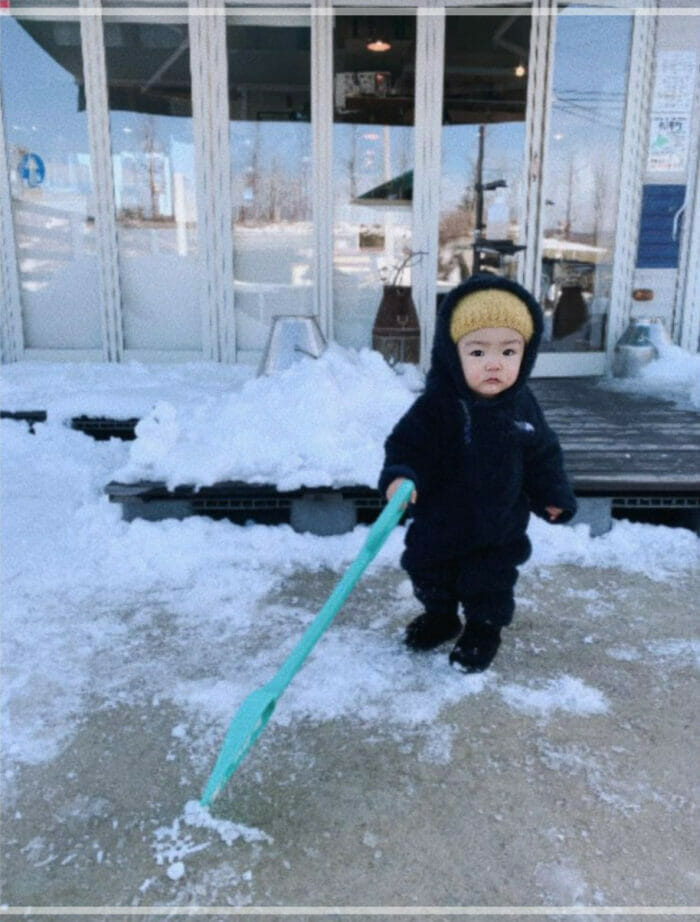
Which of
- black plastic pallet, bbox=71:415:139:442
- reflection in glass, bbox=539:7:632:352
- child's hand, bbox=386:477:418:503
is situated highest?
reflection in glass, bbox=539:7:632:352

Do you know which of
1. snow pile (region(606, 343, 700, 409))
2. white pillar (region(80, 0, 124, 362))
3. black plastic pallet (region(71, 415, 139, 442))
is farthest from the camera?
white pillar (region(80, 0, 124, 362))

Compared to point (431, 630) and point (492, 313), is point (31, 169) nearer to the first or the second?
point (492, 313)

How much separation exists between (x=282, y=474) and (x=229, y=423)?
452 mm

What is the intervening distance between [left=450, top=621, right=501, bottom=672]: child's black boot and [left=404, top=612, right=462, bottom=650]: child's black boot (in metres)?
0.08

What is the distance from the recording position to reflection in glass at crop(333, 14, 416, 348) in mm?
5355

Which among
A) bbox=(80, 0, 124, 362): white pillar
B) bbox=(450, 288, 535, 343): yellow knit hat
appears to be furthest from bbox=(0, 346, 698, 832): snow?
bbox=(80, 0, 124, 362): white pillar

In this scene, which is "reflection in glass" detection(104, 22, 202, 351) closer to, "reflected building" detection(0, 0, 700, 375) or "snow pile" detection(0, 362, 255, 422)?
"reflected building" detection(0, 0, 700, 375)

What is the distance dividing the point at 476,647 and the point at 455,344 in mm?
894

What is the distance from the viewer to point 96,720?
206 centimetres

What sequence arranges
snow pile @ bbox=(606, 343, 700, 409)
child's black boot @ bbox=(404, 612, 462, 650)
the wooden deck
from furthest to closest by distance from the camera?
snow pile @ bbox=(606, 343, 700, 409), the wooden deck, child's black boot @ bbox=(404, 612, 462, 650)

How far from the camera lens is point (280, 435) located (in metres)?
3.46

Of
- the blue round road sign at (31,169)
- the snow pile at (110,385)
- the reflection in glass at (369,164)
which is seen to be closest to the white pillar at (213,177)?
the snow pile at (110,385)

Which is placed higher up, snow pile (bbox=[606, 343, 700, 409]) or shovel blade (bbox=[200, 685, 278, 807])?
snow pile (bbox=[606, 343, 700, 409])

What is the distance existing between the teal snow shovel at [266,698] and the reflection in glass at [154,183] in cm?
423
